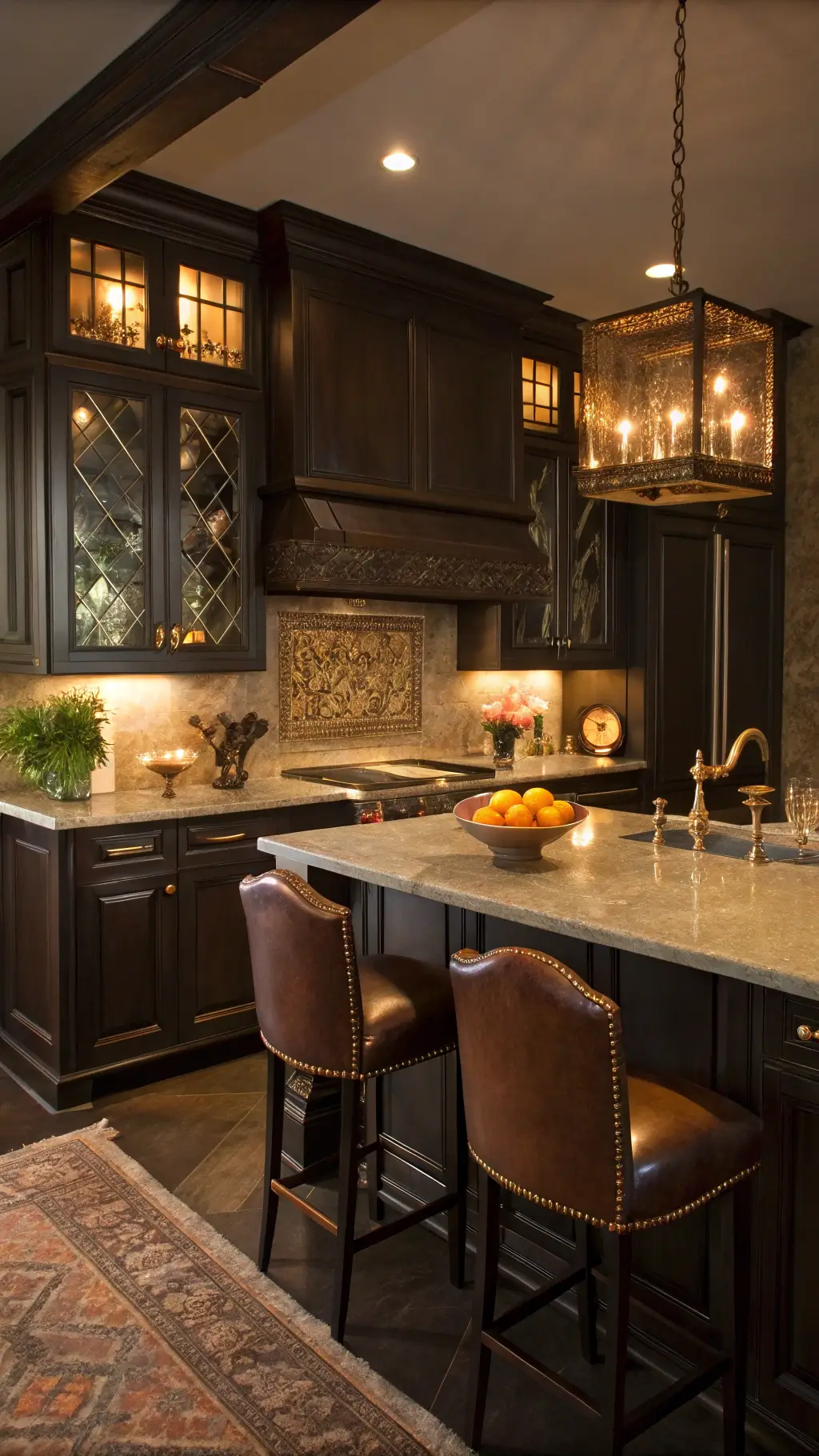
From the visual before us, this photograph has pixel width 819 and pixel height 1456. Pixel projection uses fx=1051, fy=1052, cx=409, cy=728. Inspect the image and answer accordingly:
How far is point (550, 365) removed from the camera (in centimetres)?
534

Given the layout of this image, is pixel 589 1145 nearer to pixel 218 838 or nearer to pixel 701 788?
pixel 701 788

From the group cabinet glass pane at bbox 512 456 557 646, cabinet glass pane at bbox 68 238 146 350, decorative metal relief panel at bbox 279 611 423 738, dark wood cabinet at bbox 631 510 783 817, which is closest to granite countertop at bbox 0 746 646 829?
decorative metal relief panel at bbox 279 611 423 738

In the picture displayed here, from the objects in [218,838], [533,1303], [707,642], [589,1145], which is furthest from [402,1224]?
[707,642]

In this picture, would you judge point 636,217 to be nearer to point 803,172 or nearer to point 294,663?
point 803,172

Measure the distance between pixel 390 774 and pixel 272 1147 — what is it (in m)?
2.28

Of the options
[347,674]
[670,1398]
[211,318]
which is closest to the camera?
[670,1398]

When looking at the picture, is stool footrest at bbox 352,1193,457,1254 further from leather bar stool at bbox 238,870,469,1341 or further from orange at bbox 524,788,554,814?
orange at bbox 524,788,554,814

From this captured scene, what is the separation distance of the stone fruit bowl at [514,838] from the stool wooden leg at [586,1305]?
0.81 meters

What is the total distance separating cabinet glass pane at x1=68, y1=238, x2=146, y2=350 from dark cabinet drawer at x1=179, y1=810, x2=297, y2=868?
5.78 ft

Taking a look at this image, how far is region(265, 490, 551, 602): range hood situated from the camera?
4148 millimetres

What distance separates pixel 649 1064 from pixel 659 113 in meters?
2.82

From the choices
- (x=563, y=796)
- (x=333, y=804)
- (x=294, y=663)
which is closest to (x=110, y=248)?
(x=294, y=663)

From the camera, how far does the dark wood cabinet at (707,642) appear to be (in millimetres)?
5457

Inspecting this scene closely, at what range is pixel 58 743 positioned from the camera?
12.1 feet
